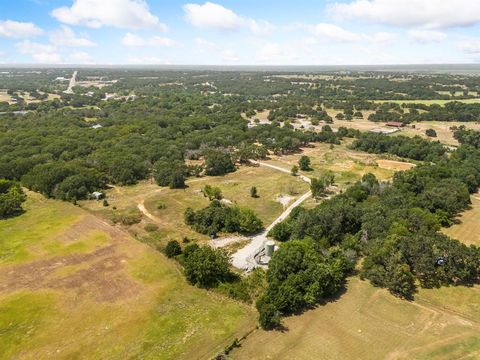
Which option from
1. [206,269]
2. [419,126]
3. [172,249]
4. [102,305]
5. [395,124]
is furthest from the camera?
[395,124]

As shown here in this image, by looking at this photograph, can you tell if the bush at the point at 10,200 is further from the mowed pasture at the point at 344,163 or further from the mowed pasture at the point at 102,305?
the mowed pasture at the point at 344,163

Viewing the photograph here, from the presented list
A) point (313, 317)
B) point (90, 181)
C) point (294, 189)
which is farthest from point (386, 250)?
point (90, 181)

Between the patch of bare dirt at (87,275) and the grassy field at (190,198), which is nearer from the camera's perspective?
the patch of bare dirt at (87,275)

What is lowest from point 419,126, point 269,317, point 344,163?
point 344,163

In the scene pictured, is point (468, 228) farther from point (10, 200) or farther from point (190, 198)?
point (10, 200)

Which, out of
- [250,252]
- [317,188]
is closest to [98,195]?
[250,252]

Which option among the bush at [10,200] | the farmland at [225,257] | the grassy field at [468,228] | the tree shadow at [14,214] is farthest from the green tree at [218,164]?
the grassy field at [468,228]
